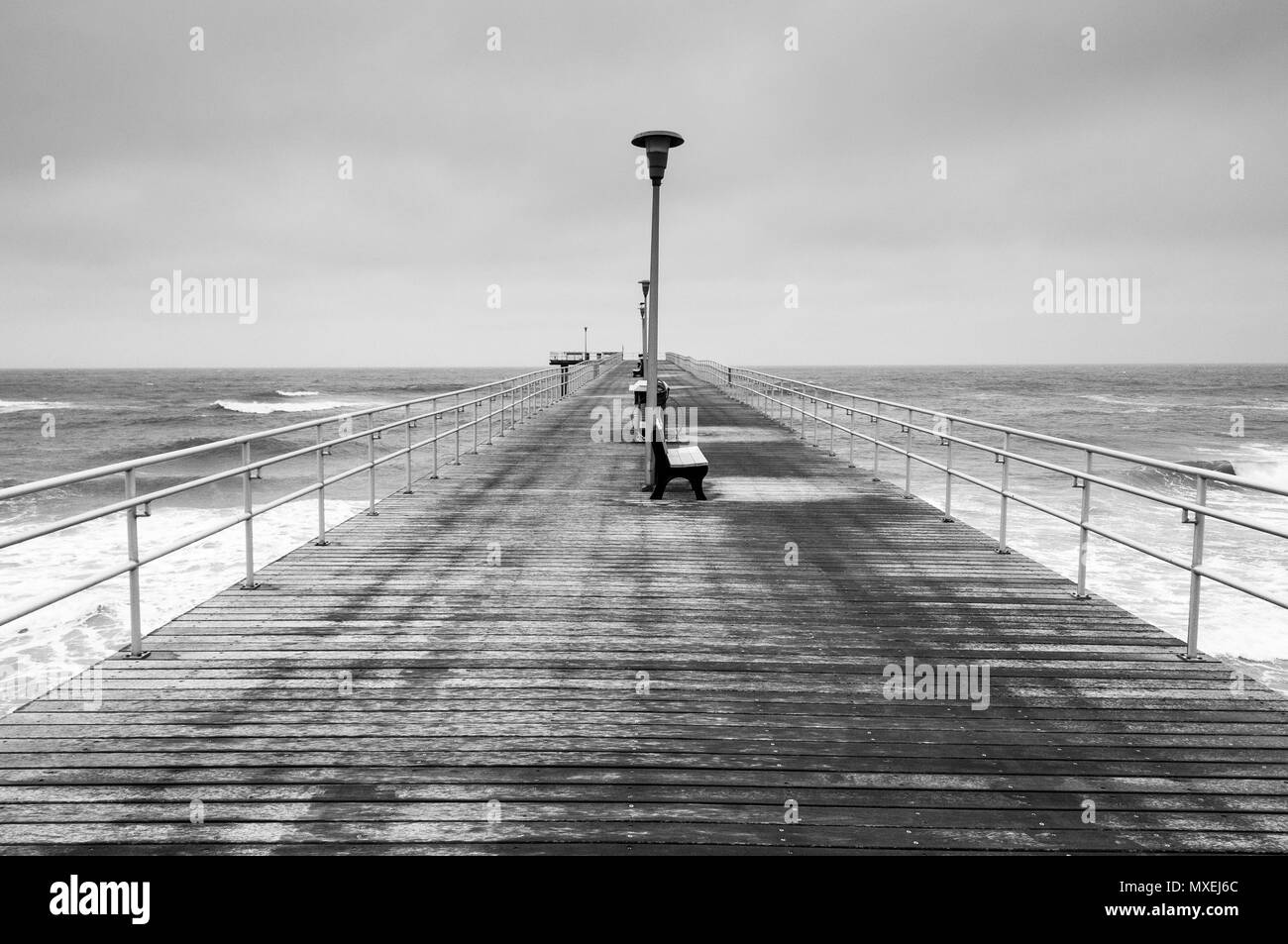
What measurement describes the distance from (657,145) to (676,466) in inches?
143

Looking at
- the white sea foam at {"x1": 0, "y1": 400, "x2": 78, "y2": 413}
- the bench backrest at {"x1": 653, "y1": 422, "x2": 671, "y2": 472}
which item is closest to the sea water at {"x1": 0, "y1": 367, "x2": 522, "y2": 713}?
the bench backrest at {"x1": 653, "y1": 422, "x2": 671, "y2": 472}

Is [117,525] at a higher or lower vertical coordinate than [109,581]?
higher

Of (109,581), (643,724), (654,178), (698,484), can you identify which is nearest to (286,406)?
(109,581)

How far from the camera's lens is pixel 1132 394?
10081 centimetres

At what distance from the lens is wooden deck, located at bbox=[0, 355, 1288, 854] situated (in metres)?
3.44

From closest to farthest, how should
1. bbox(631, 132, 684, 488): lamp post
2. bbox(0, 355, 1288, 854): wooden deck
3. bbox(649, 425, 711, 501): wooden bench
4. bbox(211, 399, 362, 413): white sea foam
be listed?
1. bbox(0, 355, 1288, 854): wooden deck
2. bbox(631, 132, 684, 488): lamp post
3. bbox(649, 425, 711, 501): wooden bench
4. bbox(211, 399, 362, 413): white sea foam

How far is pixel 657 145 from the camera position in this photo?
33.4 ft

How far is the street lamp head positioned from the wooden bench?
2985mm

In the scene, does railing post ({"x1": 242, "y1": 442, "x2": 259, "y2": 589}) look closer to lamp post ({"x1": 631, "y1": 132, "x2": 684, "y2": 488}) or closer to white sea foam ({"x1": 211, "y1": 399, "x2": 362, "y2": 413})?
lamp post ({"x1": 631, "y1": 132, "x2": 684, "y2": 488})

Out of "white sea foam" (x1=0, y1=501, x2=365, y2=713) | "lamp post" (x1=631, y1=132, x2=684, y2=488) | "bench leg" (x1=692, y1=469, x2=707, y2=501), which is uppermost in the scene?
"lamp post" (x1=631, y1=132, x2=684, y2=488)

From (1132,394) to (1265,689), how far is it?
357 ft

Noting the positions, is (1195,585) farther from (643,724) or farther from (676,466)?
(676,466)

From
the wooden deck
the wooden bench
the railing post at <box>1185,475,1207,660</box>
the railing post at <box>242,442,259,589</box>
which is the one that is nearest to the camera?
the wooden deck

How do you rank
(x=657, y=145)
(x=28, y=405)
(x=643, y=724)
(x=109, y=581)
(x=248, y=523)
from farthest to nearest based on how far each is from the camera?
(x=28, y=405), (x=109, y=581), (x=657, y=145), (x=248, y=523), (x=643, y=724)
